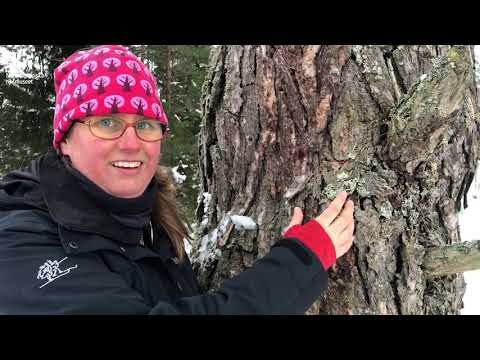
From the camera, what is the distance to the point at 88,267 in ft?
4.35

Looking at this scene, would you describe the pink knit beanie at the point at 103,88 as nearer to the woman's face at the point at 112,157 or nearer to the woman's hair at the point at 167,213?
the woman's face at the point at 112,157

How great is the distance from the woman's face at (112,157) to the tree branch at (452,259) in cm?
126

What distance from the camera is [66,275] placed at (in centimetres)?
126

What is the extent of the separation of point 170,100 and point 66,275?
882 cm

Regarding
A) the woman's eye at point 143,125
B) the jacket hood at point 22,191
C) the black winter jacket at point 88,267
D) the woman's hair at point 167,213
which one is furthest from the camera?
the woman's hair at point 167,213

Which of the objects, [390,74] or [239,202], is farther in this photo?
[239,202]

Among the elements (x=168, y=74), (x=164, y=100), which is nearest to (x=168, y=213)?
(x=164, y=100)

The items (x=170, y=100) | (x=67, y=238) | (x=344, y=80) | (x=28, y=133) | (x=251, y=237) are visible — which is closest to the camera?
(x=67, y=238)

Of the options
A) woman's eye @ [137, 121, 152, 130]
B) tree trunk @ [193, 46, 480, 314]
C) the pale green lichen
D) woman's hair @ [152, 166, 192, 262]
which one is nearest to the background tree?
woman's hair @ [152, 166, 192, 262]

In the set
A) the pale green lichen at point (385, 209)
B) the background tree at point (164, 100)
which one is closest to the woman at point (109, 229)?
the pale green lichen at point (385, 209)

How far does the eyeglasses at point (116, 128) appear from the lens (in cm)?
154

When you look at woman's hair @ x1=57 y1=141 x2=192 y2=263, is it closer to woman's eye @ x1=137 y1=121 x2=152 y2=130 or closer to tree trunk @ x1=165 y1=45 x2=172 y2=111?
woman's eye @ x1=137 y1=121 x2=152 y2=130

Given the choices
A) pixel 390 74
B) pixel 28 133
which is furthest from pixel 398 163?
pixel 28 133

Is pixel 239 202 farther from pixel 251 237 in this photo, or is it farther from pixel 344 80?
pixel 344 80
